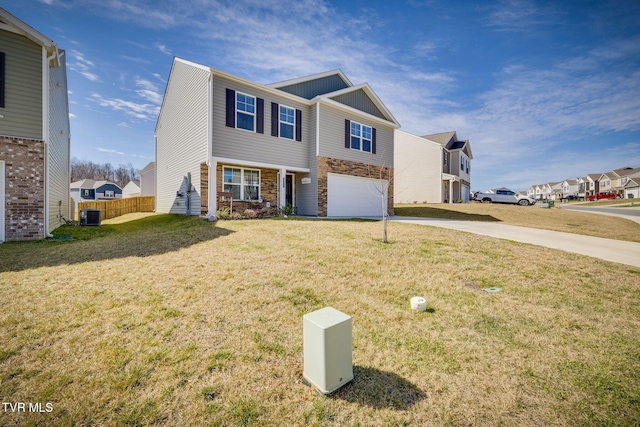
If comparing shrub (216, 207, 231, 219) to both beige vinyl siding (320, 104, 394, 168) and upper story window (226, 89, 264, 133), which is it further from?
beige vinyl siding (320, 104, 394, 168)

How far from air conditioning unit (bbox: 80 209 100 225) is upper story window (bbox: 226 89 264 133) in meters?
8.08

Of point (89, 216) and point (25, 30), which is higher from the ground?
point (25, 30)

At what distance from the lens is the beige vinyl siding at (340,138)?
14215 millimetres

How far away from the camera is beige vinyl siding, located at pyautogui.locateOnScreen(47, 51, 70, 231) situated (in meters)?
10.6

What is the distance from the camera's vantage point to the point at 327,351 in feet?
8.13

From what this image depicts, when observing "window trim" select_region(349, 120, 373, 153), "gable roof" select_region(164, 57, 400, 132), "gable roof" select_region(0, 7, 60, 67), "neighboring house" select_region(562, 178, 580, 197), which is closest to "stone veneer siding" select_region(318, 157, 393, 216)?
"window trim" select_region(349, 120, 373, 153)

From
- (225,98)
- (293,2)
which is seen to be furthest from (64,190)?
(293,2)

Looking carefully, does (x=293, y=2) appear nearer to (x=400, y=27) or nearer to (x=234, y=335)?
(x=400, y=27)

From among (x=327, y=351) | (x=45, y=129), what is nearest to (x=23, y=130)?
(x=45, y=129)

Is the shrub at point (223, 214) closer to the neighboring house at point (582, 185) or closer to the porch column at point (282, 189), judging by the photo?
the porch column at point (282, 189)

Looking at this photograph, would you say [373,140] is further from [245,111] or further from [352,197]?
[245,111]

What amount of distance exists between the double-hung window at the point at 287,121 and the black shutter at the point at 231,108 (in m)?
2.49

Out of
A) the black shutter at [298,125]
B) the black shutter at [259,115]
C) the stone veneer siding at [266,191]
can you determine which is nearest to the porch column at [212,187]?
the stone veneer siding at [266,191]

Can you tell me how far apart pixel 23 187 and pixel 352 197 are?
1347cm
